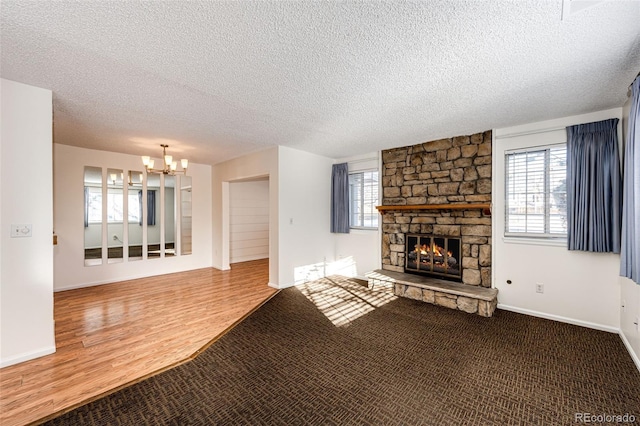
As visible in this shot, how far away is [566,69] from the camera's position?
2289mm

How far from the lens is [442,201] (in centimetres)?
443

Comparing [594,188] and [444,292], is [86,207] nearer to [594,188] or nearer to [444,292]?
[444,292]

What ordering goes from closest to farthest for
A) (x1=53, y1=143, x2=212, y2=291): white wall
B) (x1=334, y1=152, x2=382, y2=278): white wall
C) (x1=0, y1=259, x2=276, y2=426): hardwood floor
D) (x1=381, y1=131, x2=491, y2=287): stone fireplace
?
(x1=0, y1=259, x2=276, y2=426): hardwood floor < (x1=381, y1=131, x2=491, y2=287): stone fireplace < (x1=53, y1=143, x2=212, y2=291): white wall < (x1=334, y1=152, x2=382, y2=278): white wall

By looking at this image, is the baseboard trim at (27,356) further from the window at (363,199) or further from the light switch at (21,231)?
the window at (363,199)

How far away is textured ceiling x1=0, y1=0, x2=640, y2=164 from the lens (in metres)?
1.64

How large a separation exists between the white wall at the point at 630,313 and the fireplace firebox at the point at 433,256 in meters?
1.69

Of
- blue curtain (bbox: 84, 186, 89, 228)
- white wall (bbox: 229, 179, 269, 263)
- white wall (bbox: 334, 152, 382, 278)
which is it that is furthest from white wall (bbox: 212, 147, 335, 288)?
blue curtain (bbox: 84, 186, 89, 228)

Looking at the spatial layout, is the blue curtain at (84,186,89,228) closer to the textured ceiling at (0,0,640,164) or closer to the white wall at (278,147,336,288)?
the textured ceiling at (0,0,640,164)

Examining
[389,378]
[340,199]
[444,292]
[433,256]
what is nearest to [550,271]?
[444,292]

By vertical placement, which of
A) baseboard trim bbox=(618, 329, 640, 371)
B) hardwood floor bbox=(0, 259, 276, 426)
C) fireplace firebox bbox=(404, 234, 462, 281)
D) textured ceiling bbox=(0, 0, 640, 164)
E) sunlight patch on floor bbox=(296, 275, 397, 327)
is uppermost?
textured ceiling bbox=(0, 0, 640, 164)

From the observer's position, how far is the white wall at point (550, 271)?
319 cm

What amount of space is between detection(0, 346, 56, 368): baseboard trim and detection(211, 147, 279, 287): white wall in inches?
115

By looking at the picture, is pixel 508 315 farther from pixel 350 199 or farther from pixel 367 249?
pixel 350 199

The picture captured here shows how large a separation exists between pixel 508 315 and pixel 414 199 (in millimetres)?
2159
